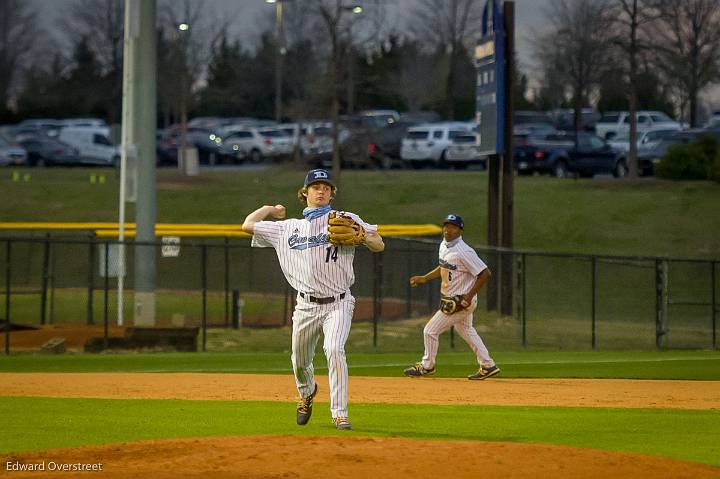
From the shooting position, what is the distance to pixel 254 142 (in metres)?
60.5

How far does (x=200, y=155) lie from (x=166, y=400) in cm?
4929

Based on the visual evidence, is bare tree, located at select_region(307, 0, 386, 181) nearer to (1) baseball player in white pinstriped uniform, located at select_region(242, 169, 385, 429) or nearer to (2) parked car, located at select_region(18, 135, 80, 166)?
(2) parked car, located at select_region(18, 135, 80, 166)

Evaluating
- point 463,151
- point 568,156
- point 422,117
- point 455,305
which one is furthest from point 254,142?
point 455,305

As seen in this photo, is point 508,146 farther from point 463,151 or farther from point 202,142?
point 202,142

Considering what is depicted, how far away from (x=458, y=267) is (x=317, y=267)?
5.96 meters

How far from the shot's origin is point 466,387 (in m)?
16.0

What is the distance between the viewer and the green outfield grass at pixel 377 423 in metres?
11.0

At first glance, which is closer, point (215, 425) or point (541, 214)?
point (215, 425)

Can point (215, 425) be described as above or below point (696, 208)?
below

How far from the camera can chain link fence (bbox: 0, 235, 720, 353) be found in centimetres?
2475

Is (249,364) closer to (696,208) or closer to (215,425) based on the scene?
Answer: (215,425)

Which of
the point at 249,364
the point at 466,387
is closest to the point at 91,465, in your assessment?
the point at 466,387

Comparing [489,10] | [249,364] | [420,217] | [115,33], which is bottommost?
[249,364]

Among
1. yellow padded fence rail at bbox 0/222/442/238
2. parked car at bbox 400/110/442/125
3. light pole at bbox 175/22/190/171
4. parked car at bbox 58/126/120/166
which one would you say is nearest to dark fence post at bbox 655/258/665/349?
yellow padded fence rail at bbox 0/222/442/238
